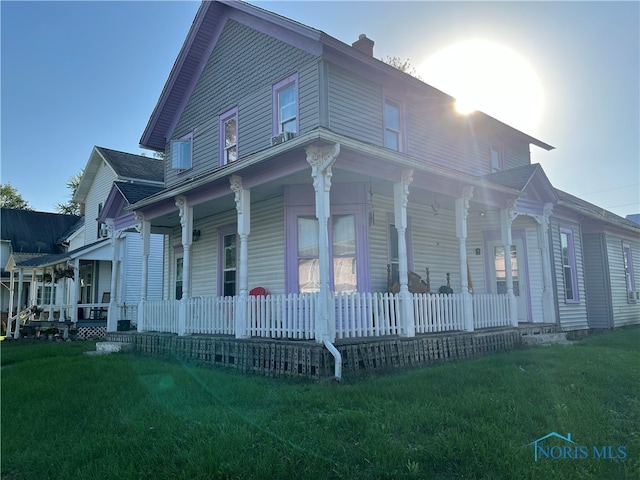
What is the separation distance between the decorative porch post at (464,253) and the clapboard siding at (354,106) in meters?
2.34

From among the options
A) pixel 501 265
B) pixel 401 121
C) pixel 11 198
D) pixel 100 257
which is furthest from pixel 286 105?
pixel 11 198

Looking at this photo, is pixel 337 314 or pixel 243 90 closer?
pixel 337 314

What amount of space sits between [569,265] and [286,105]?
976 centimetres

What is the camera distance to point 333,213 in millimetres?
10320

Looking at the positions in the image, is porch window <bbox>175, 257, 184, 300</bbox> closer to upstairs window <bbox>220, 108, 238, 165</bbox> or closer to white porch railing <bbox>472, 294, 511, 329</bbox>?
upstairs window <bbox>220, 108, 238, 165</bbox>

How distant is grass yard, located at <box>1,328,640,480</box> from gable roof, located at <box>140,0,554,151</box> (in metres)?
6.64

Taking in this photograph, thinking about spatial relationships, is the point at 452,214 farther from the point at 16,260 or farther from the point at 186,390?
the point at 16,260

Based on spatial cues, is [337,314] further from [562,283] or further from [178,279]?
[562,283]

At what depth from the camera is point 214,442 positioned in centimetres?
436

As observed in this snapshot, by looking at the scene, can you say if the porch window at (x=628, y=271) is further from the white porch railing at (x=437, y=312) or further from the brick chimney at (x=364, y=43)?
the brick chimney at (x=364, y=43)

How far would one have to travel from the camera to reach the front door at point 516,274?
1290 cm

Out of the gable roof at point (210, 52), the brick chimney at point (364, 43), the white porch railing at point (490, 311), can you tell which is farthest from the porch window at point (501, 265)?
the brick chimney at point (364, 43)

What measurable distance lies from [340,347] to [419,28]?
8.12 meters

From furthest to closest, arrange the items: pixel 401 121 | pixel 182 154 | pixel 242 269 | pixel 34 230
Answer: pixel 34 230 < pixel 182 154 < pixel 401 121 < pixel 242 269
